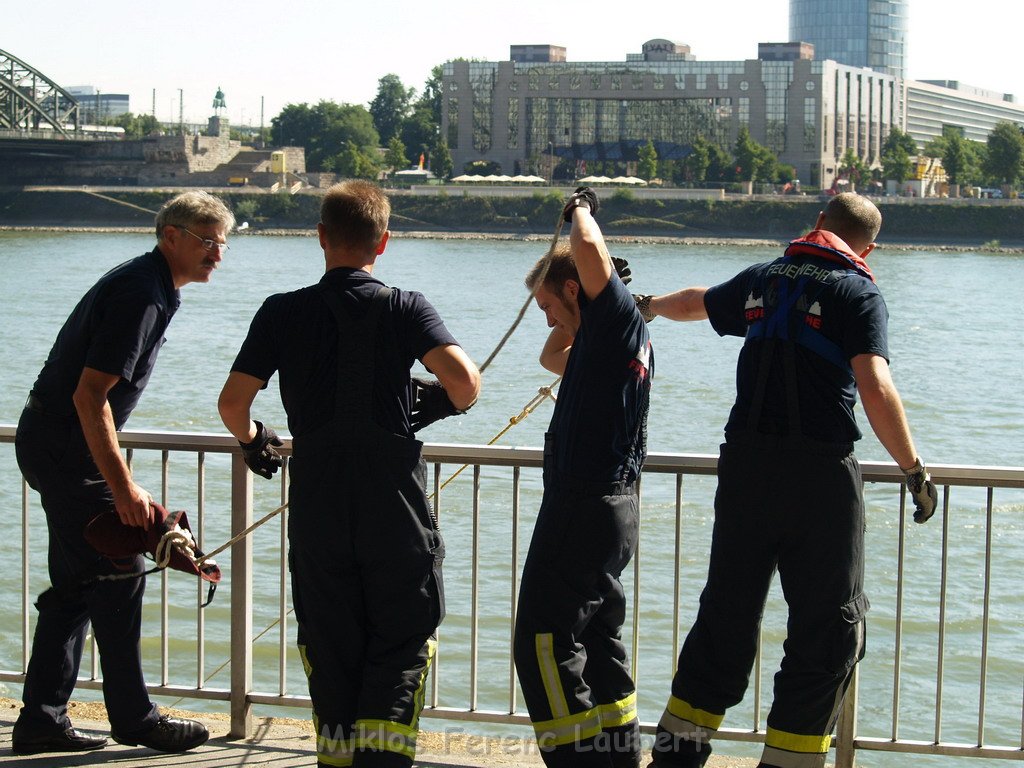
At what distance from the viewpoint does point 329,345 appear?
3010 millimetres

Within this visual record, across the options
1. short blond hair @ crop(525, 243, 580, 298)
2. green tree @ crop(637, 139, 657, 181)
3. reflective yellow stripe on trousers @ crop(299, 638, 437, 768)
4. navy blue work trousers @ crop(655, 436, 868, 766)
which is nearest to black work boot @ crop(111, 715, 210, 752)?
reflective yellow stripe on trousers @ crop(299, 638, 437, 768)

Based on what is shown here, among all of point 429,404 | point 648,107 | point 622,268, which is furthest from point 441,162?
point 429,404

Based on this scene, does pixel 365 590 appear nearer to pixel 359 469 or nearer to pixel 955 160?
pixel 359 469

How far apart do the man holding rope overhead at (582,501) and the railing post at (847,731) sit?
80 cm

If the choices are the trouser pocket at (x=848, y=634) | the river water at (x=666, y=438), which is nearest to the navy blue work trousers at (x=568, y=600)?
the trouser pocket at (x=848, y=634)

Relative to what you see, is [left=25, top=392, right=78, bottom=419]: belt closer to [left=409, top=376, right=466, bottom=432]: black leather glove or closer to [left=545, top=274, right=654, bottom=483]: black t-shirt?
[left=409, top=376, right=466, bottom=432]: black leather glove

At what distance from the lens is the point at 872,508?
47.5ft

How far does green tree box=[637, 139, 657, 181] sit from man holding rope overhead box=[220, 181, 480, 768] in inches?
4041

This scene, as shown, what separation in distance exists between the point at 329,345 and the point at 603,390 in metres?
0.62

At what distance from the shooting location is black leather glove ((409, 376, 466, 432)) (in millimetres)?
3154

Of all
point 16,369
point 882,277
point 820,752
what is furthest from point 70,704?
point 882,277

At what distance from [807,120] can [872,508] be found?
344 feet

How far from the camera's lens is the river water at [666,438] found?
8188mm

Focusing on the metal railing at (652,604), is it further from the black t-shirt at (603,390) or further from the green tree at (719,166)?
the green tree at (719,166)
